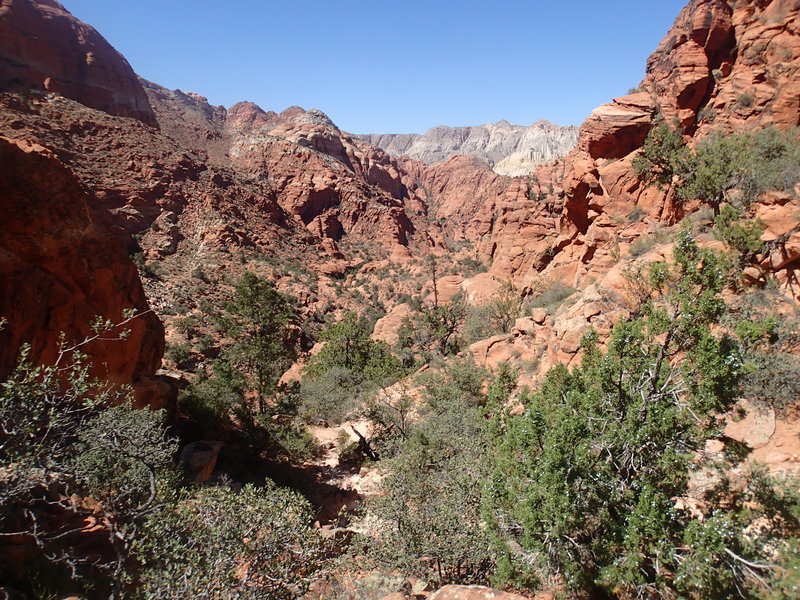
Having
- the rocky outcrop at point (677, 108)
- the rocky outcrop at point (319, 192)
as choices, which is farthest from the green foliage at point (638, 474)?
the rocky outcrop at point (319, 192)

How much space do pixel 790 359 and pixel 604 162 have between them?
16852 millimetres

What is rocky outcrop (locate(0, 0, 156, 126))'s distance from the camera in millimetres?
44375

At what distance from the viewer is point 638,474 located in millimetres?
6289

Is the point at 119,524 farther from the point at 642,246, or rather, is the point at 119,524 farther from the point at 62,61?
the point at 62,61

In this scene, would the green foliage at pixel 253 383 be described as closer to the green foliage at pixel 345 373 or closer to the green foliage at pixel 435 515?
the green foliage at pixel 345 373

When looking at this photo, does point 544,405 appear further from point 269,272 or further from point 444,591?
point 269,272

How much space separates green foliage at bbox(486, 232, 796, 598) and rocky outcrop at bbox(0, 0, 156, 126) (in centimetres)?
Answer: 5663

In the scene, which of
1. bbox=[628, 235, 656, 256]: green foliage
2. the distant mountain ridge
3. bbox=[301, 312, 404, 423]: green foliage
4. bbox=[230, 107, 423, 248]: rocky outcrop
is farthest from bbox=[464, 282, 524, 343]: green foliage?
the distant mountain ridge

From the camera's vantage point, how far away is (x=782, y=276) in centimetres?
1090

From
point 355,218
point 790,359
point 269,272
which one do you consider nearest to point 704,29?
point 790,359

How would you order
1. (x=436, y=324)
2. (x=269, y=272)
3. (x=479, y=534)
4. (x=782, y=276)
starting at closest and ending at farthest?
(x=479, y=534) → (x=782, y=276) → (x=436, y=324) → (x=269, y=272)

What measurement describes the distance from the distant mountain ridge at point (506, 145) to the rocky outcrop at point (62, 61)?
106 metres

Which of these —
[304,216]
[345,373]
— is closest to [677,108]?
[345,373]

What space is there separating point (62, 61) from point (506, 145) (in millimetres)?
164057
